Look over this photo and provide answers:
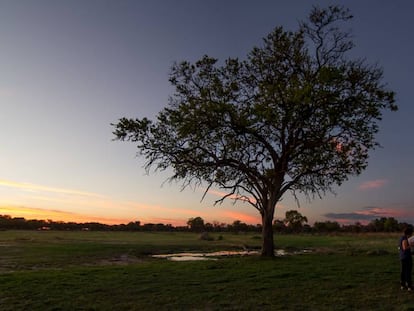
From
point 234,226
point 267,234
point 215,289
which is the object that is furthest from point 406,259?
point 234,226

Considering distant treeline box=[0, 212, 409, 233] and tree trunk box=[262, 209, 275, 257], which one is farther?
distant treeline box=[0, 212, 409, 233]

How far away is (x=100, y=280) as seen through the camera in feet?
72.4

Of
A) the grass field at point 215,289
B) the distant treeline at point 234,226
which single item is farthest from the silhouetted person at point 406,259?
the distant treeline at point 234,226

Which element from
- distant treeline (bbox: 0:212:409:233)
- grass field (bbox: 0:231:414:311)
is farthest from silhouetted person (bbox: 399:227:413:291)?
distant treeline (bbox: 0:212:409:233)

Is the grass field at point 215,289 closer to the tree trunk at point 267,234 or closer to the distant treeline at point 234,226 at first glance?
the tree trunk at point 267,234

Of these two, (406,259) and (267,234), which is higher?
(267,234)

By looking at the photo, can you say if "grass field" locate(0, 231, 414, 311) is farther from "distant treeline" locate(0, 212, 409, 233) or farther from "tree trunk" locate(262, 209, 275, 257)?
"distant treeline" locate(0, 212, 409, 233)

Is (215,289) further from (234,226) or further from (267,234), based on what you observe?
(234,226)

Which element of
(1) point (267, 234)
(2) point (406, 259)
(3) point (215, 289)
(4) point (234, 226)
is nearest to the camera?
(2) point (406, 259)

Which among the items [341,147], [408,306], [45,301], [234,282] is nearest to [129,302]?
[45,301]

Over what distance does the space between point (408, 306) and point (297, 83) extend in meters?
19.7

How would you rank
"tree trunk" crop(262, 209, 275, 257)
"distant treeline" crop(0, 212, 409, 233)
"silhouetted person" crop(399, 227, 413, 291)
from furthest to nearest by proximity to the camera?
"distant treeline" crop(0, 212, 409, 233) < "tree trunk" crop(262, 209, 275, 257) < "silhouetted person" crop(399, 227, 413, 291)

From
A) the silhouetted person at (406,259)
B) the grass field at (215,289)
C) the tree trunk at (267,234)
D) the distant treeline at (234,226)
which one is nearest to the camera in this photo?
the grass field at (215,289)

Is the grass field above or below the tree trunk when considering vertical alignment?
below
